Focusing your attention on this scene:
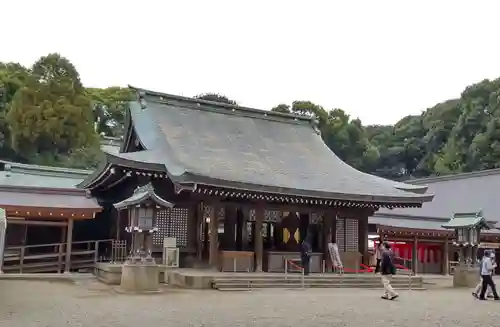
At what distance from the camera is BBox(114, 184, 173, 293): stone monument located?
1357 centimetres

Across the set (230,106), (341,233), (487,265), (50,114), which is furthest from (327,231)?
(50,114)

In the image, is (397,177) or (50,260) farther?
(397,177)

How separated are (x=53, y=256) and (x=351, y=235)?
36.7ft

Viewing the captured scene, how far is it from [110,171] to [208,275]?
5.73 metres

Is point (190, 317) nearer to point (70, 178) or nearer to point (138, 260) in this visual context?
point (138, 260)

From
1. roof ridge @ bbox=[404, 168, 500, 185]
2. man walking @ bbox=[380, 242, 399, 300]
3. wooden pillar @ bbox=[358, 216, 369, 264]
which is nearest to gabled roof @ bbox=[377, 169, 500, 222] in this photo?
roof ridge @ bbox=[404, 168, 500, 185]

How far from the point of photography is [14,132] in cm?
3384

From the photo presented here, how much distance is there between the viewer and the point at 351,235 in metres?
20.5

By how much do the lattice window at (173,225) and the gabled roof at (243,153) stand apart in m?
1.83

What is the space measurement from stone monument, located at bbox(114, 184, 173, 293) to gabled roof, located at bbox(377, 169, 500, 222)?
71.9 ft

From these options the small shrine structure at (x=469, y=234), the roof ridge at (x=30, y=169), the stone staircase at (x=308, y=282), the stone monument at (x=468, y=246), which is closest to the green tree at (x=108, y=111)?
the roof ridge at (x=30, y=169)

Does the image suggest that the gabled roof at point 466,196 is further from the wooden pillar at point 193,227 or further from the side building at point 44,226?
the side building at point 44,226

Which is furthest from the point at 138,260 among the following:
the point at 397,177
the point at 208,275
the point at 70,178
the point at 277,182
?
the point at 397,177

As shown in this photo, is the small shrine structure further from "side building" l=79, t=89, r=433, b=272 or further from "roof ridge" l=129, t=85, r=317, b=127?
"roof ridge" l=129, t=85, r=317, b=127
